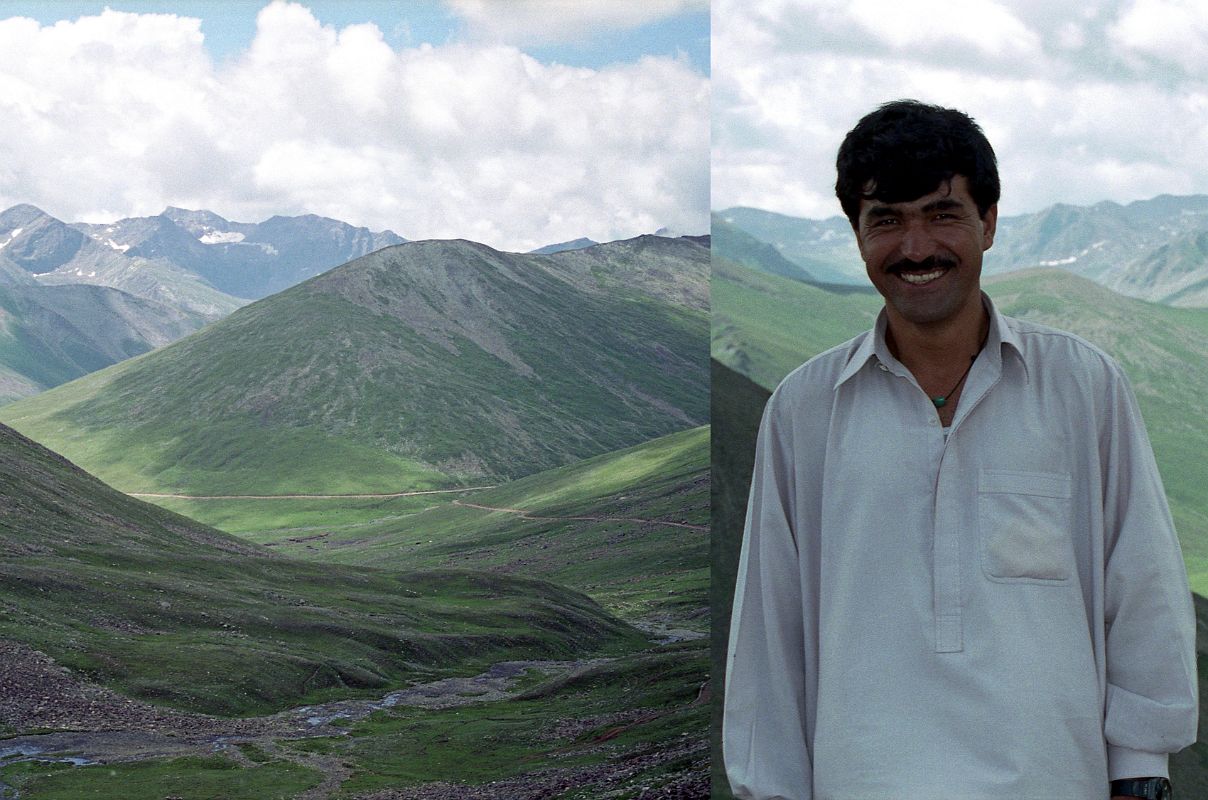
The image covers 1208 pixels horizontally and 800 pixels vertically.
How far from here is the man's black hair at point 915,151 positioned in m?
2.83

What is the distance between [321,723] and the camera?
26516 millimetres

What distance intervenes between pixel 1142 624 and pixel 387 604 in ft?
111

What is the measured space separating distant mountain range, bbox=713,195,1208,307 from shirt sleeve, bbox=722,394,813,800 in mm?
7224

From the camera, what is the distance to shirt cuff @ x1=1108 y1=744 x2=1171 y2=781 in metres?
2.69

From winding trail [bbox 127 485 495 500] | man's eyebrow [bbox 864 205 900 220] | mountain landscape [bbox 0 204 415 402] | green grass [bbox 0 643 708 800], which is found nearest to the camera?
man's eyebrow [bbox 864 205 900 220]

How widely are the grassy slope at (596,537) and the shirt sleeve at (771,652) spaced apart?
108 feet

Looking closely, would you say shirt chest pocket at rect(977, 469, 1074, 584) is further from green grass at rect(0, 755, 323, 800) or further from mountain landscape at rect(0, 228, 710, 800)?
green grass at rect(0, 755, 323, 800)

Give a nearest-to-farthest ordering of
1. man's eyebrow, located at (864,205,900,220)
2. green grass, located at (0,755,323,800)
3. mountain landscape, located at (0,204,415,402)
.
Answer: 1. man's eyebrow, located at (864,205,900,220)
2. green grass, located at (0,755,323,800)
3. mountain landscape, located at (0,204,415,402)

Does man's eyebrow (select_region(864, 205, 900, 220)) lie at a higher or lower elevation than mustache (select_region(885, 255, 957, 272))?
higher

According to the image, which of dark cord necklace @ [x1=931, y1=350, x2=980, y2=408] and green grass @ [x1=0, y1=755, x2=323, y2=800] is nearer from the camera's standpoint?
dark cord necklace @ [x1=931, y1=350, x2=980, y2=408]

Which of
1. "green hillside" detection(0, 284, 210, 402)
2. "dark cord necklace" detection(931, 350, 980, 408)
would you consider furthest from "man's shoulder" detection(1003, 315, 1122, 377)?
"green hillside" detection(0, 284, 210, 402)

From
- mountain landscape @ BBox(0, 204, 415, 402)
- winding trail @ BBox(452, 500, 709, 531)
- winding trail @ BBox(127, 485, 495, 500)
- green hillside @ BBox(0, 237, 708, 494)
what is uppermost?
mountain landscape @ BBox(0, 204, 415, 402)

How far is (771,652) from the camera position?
303cm

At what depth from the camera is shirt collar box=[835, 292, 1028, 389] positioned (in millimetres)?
2818
